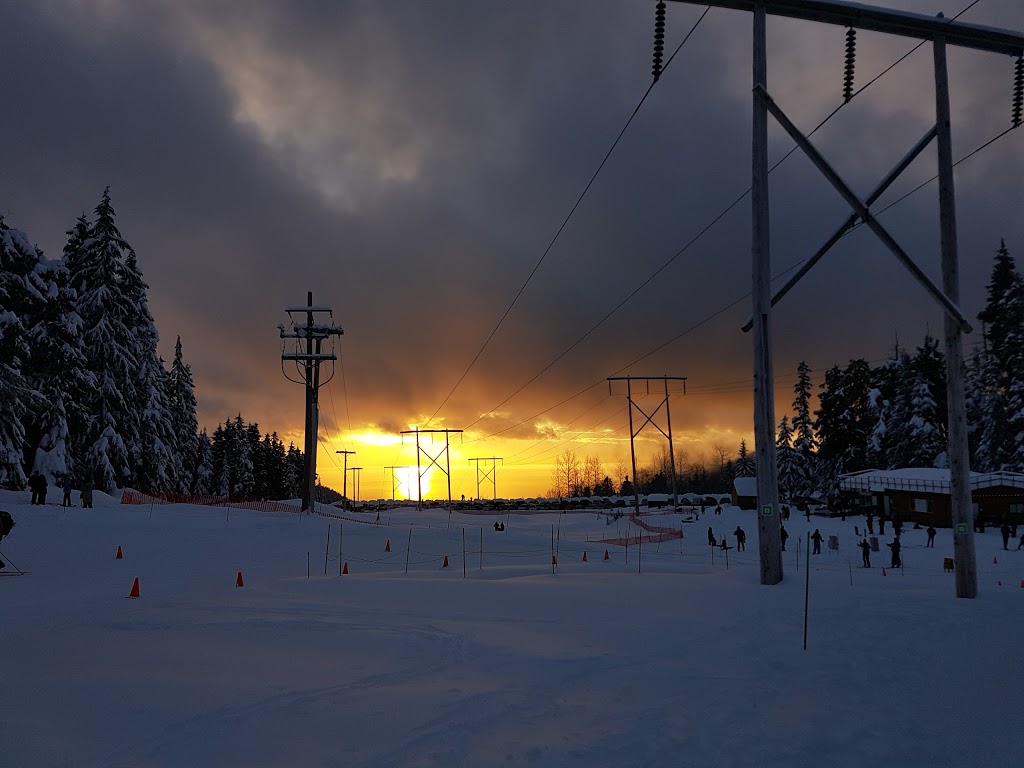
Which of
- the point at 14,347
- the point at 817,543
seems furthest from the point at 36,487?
the point at 817,543

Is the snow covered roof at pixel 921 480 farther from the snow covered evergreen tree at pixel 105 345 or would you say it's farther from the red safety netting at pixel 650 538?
the snow covered evergreen tree at pixel 105 345

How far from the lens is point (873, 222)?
1625 cm

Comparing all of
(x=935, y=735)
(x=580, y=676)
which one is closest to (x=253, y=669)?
(x=580, y=676)

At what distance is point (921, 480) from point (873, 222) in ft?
149

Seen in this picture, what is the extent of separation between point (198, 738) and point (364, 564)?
22642 millimetres

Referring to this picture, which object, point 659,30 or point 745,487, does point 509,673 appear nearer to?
point 659,30

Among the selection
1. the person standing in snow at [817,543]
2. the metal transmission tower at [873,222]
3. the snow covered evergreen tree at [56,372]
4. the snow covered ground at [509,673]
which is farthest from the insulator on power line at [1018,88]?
the snow covered evergreen tree at [56,372]

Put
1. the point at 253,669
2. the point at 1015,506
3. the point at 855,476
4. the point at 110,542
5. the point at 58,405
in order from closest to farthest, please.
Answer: the point at 253,669 < the point at 110,542 < the point at 58,405 < the point at 1015,506 < the point at 855,476

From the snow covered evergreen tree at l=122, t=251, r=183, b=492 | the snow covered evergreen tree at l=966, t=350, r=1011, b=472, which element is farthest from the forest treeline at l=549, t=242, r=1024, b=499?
the snow covered evergreen tree at l=122, t=251, r=183, b=492

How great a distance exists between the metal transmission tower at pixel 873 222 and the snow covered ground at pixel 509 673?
6.32 ft

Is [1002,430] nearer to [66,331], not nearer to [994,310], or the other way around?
[994,310]

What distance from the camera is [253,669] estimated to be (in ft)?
33.6

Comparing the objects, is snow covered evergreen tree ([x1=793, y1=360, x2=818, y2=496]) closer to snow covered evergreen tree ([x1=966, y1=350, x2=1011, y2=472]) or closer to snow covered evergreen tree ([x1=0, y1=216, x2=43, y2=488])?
snow covered evergreen tree ([x1=966, y1=350, x2=1011, y2=472])

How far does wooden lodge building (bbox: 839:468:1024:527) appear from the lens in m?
49.0
